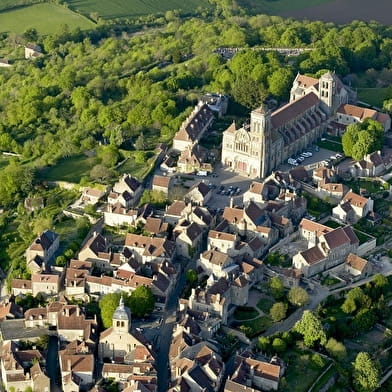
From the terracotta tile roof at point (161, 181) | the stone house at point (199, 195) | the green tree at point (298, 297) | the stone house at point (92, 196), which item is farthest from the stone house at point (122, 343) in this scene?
the stone house at point (92, 196)

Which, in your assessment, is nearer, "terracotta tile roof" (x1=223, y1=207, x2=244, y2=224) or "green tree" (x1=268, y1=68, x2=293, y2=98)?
"terracotta tile roof" (x1=223, y1=207, x2=244, y2=224)

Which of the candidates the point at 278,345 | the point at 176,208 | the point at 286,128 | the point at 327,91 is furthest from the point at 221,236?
the point at 327,91

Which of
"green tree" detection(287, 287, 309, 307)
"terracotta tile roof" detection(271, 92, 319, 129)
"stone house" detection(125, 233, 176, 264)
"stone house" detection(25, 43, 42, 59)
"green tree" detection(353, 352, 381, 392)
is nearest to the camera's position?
"green tree" detection(353, 352, 381, 392)

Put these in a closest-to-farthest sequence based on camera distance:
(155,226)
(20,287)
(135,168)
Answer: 1. (20,287)
2. (155,226)
3. (135,168)

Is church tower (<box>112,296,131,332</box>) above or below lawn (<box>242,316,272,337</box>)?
above

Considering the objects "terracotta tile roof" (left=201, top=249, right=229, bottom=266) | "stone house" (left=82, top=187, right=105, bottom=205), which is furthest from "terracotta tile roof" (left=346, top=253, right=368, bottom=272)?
"stone house" (left=82, top=187, right=105, bottom=205)

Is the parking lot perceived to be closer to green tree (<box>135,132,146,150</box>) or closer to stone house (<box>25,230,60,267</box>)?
green tree (<box>135,132,146,150</box>)

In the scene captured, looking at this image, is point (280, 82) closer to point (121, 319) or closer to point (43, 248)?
point (43, 248)

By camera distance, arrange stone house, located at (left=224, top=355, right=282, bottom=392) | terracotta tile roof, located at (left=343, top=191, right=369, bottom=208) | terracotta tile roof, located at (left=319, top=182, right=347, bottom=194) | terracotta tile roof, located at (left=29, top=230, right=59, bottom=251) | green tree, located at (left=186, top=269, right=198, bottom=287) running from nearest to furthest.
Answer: stone house, located at (left=224, top=355, right=282, bottom=392)
green tree, located at (left=186, top=269, right=198, bottom=287)
terracotta tile roof, located at (left=29, top=230, right=59, bottom=251)
terracotta tile roof, located at (left=343, top=191, right=369, bottom=208)
terracotta tile roof, located at (left=319, top=182, right=347, bottom=194)
